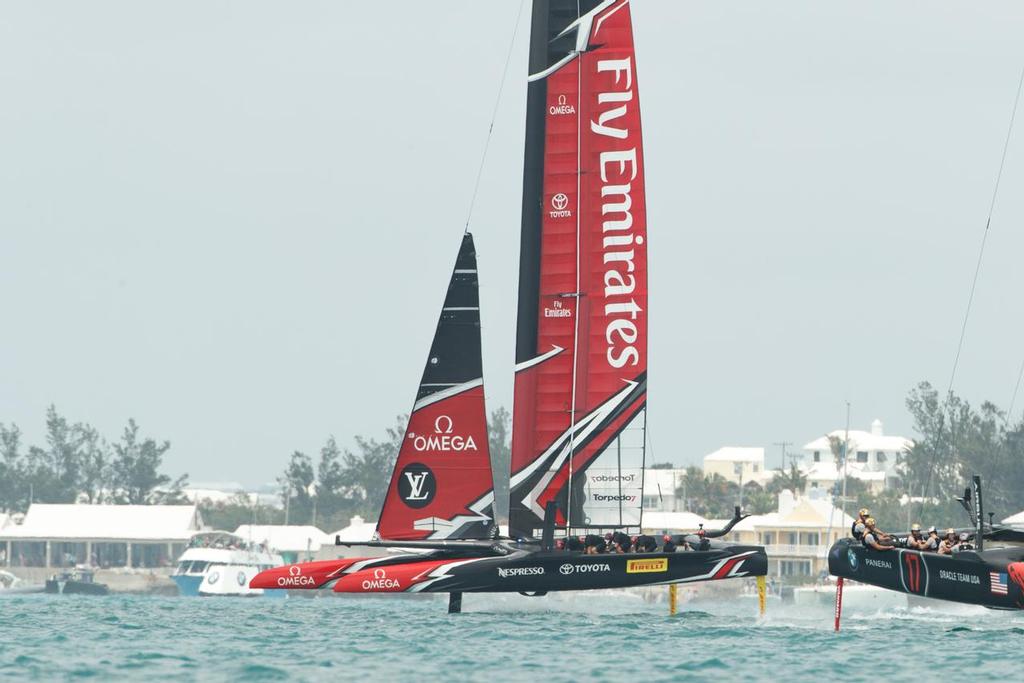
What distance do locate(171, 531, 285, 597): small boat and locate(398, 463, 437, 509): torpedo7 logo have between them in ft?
174

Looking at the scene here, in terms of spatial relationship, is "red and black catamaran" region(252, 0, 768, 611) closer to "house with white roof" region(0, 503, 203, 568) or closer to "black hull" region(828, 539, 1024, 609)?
"black hull" region(828, 539, 1024, 609)

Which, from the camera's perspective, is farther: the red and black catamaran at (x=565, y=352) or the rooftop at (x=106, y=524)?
the rooftop at (x=106, y=524)

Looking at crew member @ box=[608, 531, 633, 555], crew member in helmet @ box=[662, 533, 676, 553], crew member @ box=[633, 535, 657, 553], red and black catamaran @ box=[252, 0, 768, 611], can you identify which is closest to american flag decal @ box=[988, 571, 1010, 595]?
crew member in helmet @ box=[662, 533, 676, 553]

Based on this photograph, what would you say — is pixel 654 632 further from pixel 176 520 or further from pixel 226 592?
pixel 176 520

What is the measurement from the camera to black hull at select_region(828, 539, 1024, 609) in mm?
29219

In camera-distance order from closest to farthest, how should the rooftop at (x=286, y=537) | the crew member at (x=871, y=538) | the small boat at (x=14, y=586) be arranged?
the crew member at (x=871, y=538) < the small boat at (x=14, y=586) < the rooftop at (x=286, y=537)

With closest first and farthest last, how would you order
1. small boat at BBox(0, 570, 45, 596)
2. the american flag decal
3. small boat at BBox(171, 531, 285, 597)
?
the american flag decal → small boat at BBox(171, 531, 285, 597) → small boat at BBox(0, 570, 45, 596)

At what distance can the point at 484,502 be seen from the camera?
114 feet

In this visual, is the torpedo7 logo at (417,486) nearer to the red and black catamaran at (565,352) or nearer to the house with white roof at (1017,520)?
the red and black catamaran at (565,352)

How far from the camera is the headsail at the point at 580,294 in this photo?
34.6 meters

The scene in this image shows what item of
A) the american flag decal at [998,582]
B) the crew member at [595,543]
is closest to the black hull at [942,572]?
the american flag decal at [998,582]

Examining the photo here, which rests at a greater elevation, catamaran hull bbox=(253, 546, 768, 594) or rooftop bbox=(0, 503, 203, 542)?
rooftop bbox=(0, 503, 203, 542)

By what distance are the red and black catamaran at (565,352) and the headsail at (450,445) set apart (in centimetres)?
3

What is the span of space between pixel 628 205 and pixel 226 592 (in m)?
58.5
